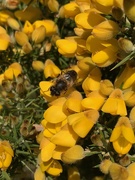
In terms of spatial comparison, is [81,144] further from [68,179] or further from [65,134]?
[68,179]

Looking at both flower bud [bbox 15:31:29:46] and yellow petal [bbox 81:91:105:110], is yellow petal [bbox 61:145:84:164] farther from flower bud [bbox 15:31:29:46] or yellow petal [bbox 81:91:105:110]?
flower bud [bbox 15:31:29:46]

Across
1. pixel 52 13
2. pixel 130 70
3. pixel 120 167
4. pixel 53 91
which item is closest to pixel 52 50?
pixel 52 13

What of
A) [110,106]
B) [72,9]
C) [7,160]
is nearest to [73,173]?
[7,160]

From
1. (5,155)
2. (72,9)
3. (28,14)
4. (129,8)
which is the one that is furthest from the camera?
(28,14)

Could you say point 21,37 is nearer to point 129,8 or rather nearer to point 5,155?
point 5,155

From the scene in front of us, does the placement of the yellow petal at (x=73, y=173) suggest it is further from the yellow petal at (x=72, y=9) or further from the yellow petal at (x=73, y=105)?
the yellow petal at (x=72, y=9)

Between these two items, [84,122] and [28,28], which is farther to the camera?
[28,28]
